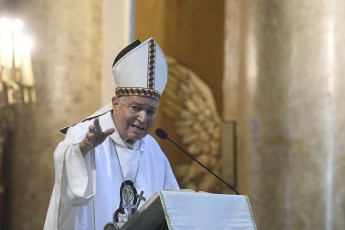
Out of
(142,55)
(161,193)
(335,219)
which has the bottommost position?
(335,219)

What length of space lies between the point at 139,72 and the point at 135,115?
0.29 metres

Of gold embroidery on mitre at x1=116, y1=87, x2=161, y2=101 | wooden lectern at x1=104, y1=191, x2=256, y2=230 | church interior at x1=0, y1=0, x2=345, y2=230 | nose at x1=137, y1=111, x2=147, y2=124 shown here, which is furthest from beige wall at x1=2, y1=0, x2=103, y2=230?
wooden lectern at x1=104, y1=191, x2=256, y2=230

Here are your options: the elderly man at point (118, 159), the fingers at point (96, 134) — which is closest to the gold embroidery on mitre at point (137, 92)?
the elderly man at point (118, 159)

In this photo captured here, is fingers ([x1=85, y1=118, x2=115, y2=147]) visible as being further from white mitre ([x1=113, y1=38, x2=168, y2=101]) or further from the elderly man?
white mitre ([x1=113, y1=38, x2=168, y2=101])

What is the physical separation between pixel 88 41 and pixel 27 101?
0.83 meters

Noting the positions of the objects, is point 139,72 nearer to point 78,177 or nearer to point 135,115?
point 135,115

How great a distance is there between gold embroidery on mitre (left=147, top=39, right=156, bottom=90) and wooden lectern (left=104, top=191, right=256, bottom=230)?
3.35 feet

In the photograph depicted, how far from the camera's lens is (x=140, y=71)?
3.83 metres

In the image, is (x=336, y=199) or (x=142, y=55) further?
(x=336, y=199)

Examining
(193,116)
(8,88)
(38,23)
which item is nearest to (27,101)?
→ (8,88)

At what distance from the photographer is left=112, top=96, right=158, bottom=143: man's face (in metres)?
3.68

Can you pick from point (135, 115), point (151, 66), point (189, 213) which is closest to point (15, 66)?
point (151, 66)

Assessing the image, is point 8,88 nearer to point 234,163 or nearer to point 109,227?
point 234,163

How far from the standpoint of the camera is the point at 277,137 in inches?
232
